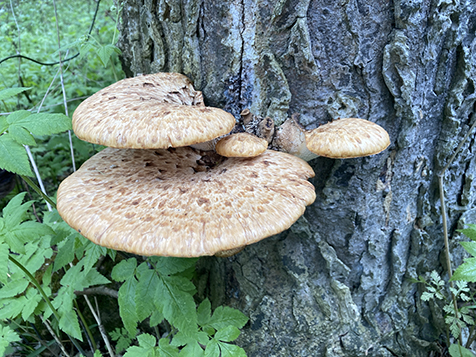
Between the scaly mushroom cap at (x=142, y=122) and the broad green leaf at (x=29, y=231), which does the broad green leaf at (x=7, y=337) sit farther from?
the scaly mushroom cap at (x=142, y=122)

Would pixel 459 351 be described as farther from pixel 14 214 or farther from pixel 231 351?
pixel 14 214

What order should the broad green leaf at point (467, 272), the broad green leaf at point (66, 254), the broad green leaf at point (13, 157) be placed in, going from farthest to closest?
the broad green leaf at point (66, 254) → the broad green leaf at point (467, 272) → the broad green leaf at point (13, 157)

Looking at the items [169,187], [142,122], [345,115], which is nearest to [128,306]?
[169,187]

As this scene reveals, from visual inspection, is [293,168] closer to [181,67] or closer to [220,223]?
[220,223]

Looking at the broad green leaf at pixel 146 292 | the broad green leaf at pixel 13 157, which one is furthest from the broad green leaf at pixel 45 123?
the broad green leaf at pixel 146 292

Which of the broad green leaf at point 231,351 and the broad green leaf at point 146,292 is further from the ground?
the broad green leaf at point 146,292

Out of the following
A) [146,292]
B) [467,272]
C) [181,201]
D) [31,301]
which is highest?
[181,201]
